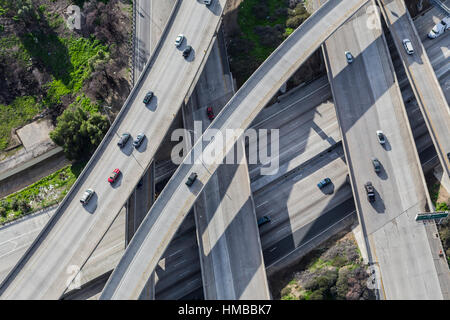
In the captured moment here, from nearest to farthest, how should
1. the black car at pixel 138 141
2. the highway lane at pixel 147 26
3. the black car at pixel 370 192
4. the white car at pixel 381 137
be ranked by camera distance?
the black car at pixel 370 192 → the black car at pixel 138 141 → the white car at pixel 381 137 → the highway lane at pixel 147 26

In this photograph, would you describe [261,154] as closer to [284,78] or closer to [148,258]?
[284,78]

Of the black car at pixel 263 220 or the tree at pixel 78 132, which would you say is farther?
the tree at pixel 78 132

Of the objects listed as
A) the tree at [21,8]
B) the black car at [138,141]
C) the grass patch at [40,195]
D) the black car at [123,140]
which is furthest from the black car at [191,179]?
the tree at [21,8]

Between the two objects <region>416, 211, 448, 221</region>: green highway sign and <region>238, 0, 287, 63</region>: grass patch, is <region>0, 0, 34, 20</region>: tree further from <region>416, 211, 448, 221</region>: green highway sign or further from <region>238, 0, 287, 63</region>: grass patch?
<region>416, 211, 448, 221</region>: green highway sign

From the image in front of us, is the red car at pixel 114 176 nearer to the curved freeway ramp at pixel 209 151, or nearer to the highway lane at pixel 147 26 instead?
the curved freeway ramp at pixel 209 151

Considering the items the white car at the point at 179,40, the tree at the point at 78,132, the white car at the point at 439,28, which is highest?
the white car at the point at 439,28

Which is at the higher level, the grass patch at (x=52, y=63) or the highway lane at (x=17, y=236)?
the grass patch at (x=52, y=63)

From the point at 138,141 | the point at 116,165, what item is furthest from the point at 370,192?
the point at 116,165
